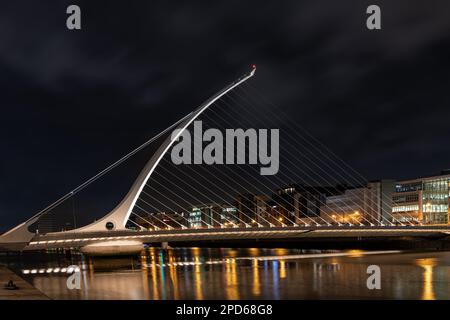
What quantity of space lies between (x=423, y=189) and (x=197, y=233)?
54.8 m

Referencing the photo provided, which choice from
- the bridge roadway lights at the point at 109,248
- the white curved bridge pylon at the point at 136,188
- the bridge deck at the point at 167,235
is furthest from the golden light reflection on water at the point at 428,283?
the bridge roadway lights at the point at 109,248

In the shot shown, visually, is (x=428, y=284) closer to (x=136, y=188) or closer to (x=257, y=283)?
(x=257, y=283)

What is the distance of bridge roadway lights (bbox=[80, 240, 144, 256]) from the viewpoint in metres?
32.6

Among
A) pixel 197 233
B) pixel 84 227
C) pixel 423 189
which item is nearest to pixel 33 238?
pixel 84 227

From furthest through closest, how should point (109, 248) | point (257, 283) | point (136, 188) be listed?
1. point (136, 188)
2. point (109, 248)
3. point (257, 283)

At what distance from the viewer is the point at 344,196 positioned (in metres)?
93.1

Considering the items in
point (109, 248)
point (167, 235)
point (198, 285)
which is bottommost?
point (198, 285)

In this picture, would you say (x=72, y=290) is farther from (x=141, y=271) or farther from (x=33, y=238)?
(x=33, y=238)

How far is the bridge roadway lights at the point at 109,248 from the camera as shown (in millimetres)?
32594

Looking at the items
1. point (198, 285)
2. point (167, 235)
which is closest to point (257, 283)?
point (198, 285)

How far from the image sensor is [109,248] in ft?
107

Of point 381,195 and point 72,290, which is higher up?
point 381,195
